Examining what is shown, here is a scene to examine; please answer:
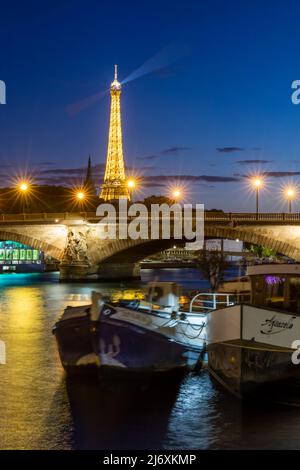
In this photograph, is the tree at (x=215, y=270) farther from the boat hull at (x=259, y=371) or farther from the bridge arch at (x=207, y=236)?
the boat hull at (x=259, y=371)

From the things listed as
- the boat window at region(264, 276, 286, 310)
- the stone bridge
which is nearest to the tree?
the stone bridge

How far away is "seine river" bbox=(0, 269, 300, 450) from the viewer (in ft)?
48.2

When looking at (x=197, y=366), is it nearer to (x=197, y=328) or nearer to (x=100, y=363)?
(x=197, y=328)

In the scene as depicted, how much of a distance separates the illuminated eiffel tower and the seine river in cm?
12398

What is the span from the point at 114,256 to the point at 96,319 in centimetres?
5121

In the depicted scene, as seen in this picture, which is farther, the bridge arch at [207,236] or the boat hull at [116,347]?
the bridge arch at [207,236]

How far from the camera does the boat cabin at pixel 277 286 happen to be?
18.6 m

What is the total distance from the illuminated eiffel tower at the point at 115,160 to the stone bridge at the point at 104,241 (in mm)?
69724

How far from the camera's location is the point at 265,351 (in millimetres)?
17266

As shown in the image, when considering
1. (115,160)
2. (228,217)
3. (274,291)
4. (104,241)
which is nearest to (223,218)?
(228,217)

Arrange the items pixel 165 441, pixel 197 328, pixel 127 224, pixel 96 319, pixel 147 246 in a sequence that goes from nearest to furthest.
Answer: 1. pixel 165 441
2. pixel 96 319
3. pixel 197 328
4. pixel 127 224
5. pixel 147 246

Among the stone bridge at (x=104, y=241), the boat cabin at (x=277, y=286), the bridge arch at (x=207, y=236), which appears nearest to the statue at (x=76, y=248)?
the stone bridge at (x=104, y=241)
